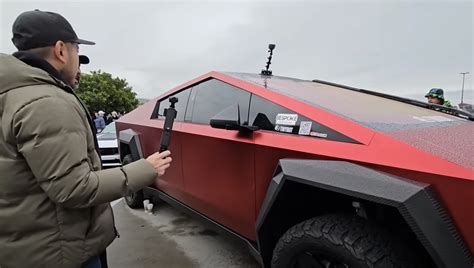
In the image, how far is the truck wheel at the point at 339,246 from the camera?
4.64ft

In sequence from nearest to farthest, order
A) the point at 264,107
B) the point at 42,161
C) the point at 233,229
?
the point at 42,161 < the point at 264,107 < the point at 233,229

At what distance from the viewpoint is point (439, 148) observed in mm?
1423

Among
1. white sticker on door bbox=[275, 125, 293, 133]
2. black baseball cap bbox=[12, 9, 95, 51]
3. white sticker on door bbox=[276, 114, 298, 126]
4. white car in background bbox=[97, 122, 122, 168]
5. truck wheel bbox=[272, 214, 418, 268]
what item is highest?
black baseball cap bbox=[12, 9, 95, 51]

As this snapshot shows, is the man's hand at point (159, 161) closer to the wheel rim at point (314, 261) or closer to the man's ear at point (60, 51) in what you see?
the man's ear at point (60, 51)

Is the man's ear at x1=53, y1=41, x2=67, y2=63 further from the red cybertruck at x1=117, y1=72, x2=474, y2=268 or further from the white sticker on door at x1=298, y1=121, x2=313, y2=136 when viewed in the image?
the white sticker on door at x1=298, y1=121, x2=313, y2=136

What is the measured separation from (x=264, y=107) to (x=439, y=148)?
976mm

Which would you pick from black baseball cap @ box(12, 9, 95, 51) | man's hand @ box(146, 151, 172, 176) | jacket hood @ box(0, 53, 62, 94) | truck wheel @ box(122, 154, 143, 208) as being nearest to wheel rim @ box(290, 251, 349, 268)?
man's hand @ box(146, 151, 172, 176)

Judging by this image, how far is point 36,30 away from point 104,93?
3748 cm

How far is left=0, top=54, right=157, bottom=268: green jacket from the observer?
45.4 inches

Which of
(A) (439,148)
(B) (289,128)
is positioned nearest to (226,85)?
(B) (289,128)

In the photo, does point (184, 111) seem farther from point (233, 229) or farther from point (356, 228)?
point (356, 228)

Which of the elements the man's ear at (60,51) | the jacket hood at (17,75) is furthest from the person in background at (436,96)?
the jacket hood at (17,75)

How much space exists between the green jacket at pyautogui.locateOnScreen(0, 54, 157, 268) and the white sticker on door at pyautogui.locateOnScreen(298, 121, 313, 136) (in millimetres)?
865

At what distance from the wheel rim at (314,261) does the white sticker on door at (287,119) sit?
685 mm
